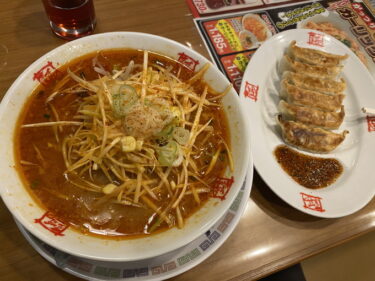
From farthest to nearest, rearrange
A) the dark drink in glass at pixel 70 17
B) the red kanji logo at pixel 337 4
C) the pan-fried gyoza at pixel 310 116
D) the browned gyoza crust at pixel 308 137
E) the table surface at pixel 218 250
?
the red kanji logo at pixel 337 4
the pan-fried gyoza at pixel 310 116
the browned gyoza crust at pixel 308 137
the dark drink in glass at pixel 70 17
the table surface at pixel 218 250

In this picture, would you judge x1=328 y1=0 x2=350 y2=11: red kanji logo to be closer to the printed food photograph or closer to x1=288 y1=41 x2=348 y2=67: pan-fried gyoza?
x1=288 y1=41 x2=348 y2=67: pan-fried gyoza

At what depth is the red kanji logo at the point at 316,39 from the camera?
2.44 m

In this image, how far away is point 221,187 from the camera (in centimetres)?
133

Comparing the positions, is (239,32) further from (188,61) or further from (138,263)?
(138,263)

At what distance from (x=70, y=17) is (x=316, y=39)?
1.81 metres

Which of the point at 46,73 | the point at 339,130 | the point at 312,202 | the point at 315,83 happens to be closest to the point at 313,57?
the point at 315,83

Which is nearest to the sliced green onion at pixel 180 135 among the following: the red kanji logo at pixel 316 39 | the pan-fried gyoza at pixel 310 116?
the pan-fried gyoza at pixel 310 116

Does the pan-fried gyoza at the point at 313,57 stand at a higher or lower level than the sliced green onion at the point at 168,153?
lower

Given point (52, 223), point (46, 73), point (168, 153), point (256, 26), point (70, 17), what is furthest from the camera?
point (256, 26)

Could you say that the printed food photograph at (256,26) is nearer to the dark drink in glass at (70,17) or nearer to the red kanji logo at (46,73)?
the dark drink in glass at (70,17)

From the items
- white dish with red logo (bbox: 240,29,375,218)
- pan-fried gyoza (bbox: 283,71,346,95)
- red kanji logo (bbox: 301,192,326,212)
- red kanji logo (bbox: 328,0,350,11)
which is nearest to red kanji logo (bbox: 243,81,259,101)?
white dish with red logo (bbox: 240,29,375,218)

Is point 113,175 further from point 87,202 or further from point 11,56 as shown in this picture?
point 11,56

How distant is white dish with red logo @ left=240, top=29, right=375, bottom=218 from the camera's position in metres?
1.71

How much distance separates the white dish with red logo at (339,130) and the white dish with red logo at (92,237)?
0.41 m
